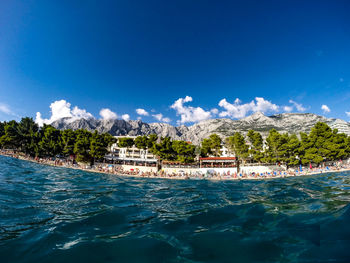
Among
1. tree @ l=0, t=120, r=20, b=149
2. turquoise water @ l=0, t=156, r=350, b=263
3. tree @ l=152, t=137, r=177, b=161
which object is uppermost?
tree @ l=0, t=120, r=20, b=149

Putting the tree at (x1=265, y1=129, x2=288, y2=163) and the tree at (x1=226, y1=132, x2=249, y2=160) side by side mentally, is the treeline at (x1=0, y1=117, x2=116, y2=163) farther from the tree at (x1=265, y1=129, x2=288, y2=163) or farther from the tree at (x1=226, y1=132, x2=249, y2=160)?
the tree at (x1=265, y1=129, x2=288, y2=163)

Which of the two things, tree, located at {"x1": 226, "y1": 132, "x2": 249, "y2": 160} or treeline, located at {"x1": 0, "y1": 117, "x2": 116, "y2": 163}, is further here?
tree, located at {"x1": 226, "y1": 132, "x2": 249, "y2": 160}

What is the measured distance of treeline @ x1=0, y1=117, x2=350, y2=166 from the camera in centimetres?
4403

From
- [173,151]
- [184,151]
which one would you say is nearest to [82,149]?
[173,151]

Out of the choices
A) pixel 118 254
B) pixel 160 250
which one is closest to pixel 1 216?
pixel 118 254

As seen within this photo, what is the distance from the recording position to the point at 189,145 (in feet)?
190

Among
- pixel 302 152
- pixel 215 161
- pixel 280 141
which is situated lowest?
pixel 215 161

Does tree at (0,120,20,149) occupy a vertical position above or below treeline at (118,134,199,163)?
above

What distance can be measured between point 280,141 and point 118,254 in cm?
5519

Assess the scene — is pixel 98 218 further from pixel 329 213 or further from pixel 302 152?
pixel 302 152

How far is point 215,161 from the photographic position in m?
57.7

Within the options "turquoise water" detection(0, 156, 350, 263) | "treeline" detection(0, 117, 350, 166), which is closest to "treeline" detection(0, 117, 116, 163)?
"treeline" detection(0, 117, 350, 166)

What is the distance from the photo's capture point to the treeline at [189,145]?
144 ft

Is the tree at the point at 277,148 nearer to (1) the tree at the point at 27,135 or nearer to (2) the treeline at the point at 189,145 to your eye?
(2) the treeline at the point at 189,145
